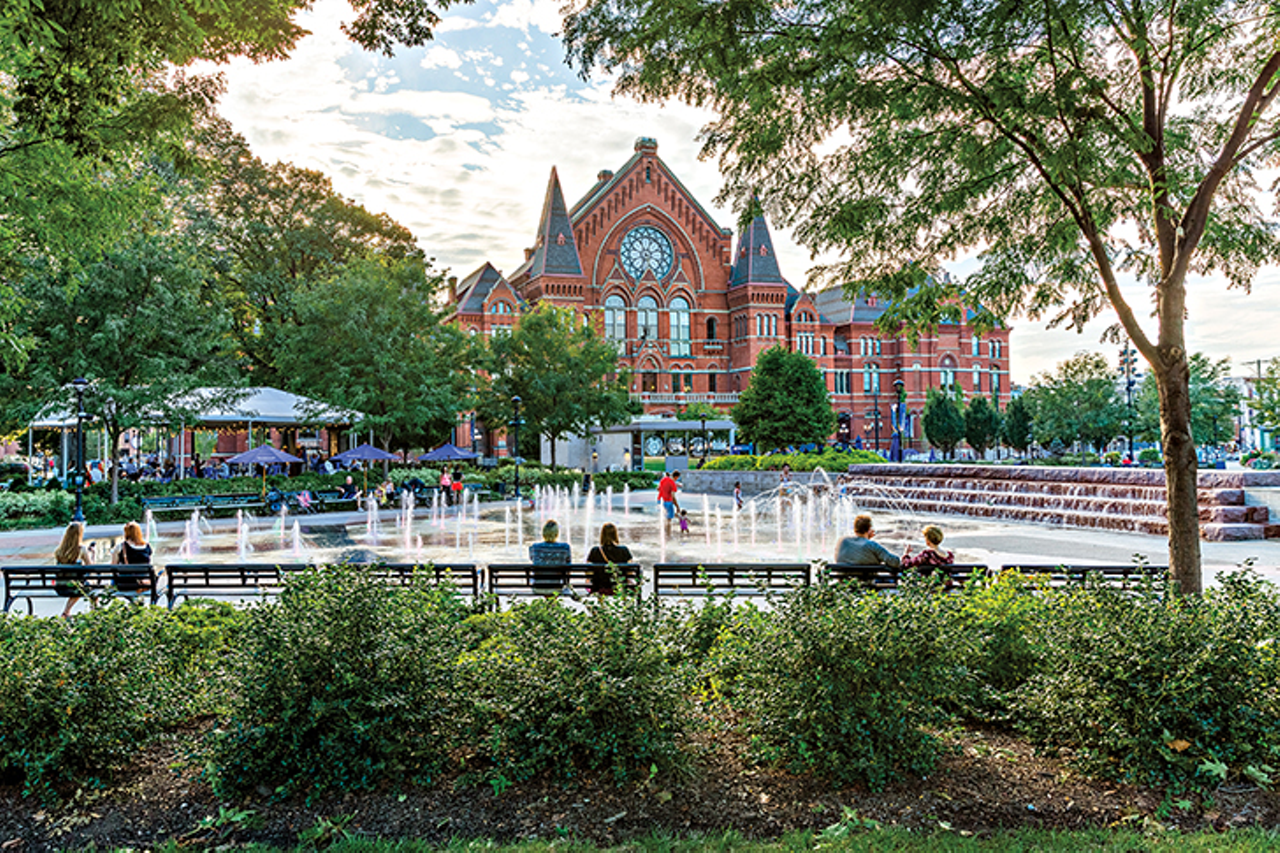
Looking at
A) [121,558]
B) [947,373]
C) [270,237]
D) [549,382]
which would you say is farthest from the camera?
[947,373]

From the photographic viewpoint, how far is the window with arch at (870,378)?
90.8 m

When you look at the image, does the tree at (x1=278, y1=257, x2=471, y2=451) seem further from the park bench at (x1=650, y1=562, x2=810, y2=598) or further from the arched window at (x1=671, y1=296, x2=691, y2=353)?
the arched window at (x1=671, y1=296, x2=691, y2=353)

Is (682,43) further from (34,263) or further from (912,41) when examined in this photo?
(34,263)

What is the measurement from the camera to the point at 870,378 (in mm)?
91312

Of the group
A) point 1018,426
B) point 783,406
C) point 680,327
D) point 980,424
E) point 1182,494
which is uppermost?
point 680,327

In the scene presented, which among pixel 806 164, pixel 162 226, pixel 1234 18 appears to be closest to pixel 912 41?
pixel 806 164

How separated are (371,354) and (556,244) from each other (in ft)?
134

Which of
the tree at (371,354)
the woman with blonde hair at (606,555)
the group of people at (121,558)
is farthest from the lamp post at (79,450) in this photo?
the woman with blonde hair at (606,555)

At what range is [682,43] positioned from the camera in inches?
303

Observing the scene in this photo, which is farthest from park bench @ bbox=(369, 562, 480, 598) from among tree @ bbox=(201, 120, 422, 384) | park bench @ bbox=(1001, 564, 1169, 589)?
tree @ bbox=(201, 120, 422, 384)

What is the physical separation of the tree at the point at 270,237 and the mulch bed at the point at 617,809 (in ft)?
137

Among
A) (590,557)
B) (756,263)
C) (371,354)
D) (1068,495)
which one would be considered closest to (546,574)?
(590,557)

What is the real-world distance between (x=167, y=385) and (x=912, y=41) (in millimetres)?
25459

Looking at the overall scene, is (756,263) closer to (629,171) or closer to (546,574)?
(629,171)
